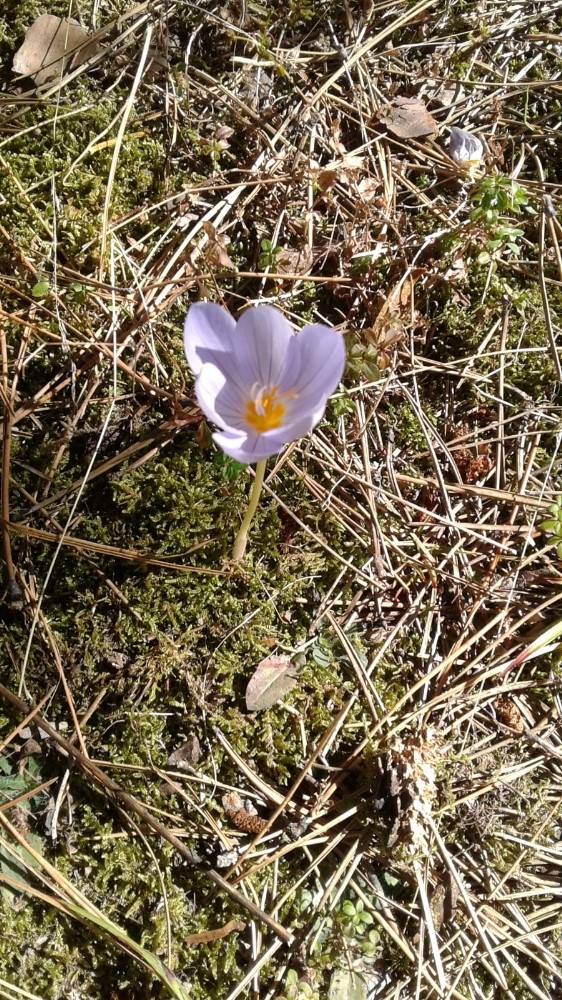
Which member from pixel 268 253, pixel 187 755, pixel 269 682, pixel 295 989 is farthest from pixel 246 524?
pixel 295 989

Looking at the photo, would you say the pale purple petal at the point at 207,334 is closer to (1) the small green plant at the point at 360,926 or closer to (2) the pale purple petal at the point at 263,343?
(2) the pale purple petal at the point at 263,343

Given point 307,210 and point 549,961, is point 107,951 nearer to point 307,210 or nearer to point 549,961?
point 549,961

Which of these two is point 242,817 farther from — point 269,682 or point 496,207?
point 496,207

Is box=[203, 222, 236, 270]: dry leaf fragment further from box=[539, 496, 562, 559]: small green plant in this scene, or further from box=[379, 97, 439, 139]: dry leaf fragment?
box=[539, 496, 562, 559]: small green plant

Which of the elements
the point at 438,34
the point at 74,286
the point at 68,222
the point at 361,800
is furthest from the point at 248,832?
the point at 438,34

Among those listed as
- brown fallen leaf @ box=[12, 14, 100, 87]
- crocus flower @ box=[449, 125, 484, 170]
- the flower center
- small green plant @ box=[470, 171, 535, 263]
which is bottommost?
small green plant @ box=[470, 171, 535, 263]

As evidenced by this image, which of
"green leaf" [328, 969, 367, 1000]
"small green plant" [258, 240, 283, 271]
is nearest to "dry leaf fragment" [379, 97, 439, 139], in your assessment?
"small green plant" [258, 240, 283, 271]
